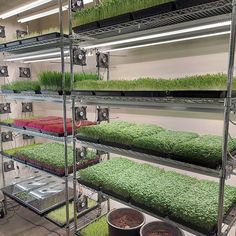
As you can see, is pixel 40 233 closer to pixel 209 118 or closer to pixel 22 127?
pixel 22 127

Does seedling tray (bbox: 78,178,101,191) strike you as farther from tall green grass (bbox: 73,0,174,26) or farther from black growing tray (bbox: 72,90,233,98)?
tall green grass (bbox: 73,0,174,26)

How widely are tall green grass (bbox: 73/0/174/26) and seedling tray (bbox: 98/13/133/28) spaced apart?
35 mm

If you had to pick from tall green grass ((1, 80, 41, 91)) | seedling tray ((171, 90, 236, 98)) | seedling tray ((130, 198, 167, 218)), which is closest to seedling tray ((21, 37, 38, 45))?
tall green grass ((1, 80, 41, 91))

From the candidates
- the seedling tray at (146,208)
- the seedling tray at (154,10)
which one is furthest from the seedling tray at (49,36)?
the seedling tray at (146,208)

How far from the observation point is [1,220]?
112 inches

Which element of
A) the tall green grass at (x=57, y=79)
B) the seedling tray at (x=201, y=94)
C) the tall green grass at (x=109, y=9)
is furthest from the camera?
the tall green grass at (x=57, y=79)

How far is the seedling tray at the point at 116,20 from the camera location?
5.15 ft

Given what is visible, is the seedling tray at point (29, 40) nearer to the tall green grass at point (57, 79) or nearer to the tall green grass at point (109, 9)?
the tall green grass at point (57, 79)

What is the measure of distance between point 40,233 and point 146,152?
70.1 inches

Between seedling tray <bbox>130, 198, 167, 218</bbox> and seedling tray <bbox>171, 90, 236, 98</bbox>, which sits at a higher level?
seedling tray <bbox>171, 90, 236, 98</bbox>

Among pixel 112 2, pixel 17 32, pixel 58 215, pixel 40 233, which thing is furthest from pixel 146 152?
pixel 17 32

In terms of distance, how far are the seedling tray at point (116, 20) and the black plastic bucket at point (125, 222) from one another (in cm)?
154

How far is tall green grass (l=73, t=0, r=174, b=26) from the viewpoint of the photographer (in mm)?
1500

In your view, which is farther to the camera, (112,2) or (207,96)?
(112,2)
